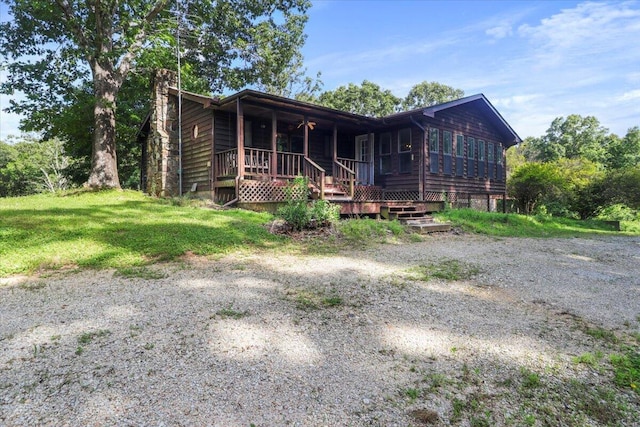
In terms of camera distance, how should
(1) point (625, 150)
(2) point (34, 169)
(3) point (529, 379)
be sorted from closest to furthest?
(3) point (529, 379)
(1) point (625, 150)
(2) point (34, 169)

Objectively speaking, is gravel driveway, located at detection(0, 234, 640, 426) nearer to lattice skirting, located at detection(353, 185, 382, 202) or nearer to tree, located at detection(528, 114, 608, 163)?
lattice skirting, located at detection(353, 185, 382, 202)

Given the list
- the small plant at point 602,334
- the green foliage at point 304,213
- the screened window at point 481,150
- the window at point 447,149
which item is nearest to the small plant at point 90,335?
the small plant at point 602,334

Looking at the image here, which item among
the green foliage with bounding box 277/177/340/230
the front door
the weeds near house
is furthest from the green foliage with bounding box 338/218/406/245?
the front door

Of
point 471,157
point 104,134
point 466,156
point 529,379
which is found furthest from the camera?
point 471,157

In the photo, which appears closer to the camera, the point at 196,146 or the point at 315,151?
the point at 196,146

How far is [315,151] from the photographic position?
15516 millimetres

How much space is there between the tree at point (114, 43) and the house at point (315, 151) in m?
1.93

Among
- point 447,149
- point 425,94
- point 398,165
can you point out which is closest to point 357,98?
point 425,94

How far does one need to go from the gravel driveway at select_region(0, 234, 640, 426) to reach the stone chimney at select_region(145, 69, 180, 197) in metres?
10.4

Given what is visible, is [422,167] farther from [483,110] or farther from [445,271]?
[445,271]

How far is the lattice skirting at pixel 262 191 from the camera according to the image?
36.5 feet

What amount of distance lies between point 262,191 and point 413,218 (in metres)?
5.02

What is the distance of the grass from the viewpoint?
1095 cm

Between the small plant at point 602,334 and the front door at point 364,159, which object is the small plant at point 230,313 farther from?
the front door at point 364,159
